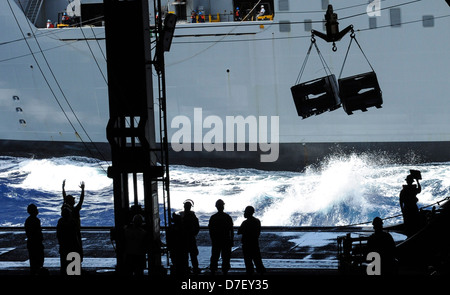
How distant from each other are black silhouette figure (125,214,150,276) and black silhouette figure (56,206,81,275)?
2.83ft

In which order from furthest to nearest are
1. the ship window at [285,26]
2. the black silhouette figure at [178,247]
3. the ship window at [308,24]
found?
the ship window at [308,24], the ship window at [285,26], the black silhouette figure at [178,247]

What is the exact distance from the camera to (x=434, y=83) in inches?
1003

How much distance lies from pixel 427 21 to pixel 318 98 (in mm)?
6899

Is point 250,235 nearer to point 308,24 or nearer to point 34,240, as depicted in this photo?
point 34,240

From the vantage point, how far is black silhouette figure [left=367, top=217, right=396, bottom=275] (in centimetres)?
634

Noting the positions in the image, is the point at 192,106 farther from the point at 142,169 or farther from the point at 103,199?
the point at 142,169

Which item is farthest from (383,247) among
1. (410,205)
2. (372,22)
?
(372,22)

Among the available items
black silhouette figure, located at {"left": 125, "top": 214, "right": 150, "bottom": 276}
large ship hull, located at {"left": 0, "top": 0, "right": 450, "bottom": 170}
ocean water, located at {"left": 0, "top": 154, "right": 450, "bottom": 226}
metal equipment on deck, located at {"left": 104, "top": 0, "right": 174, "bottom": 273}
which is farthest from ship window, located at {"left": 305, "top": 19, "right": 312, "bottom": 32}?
black silhouette figure, located at {"left": 125, "top": 214, "right": 150, "bottom": 276}

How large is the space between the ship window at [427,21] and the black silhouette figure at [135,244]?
20.9m

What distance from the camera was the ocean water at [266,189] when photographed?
25.5 metres

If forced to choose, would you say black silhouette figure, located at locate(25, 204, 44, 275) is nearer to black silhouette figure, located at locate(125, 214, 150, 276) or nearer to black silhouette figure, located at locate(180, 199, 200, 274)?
black silhouette figure, located at locate(125, 214, 150, 276)

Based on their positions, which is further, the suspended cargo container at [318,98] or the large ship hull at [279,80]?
the large ship hull at [279,80]

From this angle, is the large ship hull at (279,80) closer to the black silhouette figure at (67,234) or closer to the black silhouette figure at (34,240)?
the black silhouette figure at (34,240)

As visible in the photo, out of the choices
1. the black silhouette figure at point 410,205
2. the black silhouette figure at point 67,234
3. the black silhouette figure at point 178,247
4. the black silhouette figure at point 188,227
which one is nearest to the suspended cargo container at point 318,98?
the black silhouette figure at point 410,205
